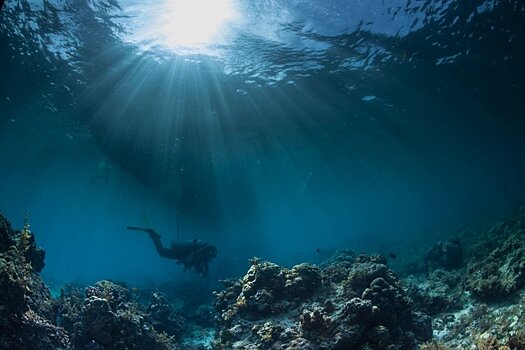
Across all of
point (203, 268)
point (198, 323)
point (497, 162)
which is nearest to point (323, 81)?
point (203, 268)

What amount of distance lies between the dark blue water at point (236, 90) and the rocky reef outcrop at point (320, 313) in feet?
34.5

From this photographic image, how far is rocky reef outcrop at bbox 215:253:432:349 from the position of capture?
628 cm

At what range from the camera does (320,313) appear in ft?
21.2

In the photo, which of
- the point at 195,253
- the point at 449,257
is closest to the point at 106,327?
the point at 195,253

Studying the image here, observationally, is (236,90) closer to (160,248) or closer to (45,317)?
(160,248)

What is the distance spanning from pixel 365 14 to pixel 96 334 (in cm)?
1530

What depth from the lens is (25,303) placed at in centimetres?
763

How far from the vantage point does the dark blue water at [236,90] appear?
1431cm

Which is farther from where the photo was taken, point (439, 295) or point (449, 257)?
point (449, 257)

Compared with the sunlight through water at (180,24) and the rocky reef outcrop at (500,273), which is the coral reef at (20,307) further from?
the rocky reef outcrop at (500,273)

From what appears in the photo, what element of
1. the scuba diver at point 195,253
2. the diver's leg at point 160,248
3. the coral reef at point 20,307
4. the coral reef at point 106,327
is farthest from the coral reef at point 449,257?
the coral reef at point 20,307

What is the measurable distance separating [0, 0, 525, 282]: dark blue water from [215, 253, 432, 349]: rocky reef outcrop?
1051cm

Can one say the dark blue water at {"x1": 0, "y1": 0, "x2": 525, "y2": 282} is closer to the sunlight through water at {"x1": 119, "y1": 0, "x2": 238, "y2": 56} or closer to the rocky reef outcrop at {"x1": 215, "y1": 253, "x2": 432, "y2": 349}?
the sunlight through water at {"x1": 119, "y1": 0, "x2": 238, "y2": 56}

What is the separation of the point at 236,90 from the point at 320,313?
1544 centimetres
